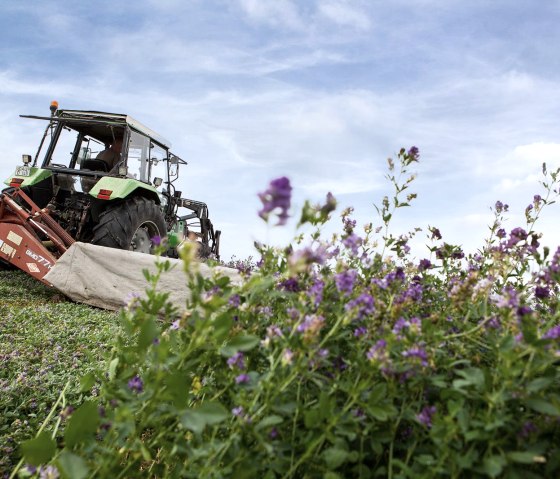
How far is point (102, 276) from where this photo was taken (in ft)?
21.1

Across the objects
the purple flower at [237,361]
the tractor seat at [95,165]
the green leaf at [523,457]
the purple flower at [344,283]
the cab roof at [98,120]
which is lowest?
the green leaf at [523,457]

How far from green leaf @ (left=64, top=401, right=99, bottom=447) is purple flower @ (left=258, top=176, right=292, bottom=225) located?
655 mm

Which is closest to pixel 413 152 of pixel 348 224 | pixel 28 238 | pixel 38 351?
pixel 348 224

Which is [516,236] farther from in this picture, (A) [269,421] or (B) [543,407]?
(A) [269,421]

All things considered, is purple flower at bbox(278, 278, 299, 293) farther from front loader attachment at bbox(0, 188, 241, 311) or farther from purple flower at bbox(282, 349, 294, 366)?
front loader attachment at bbox(0, 188, 241, 311)

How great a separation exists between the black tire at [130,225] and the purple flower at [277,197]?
612 centimetres

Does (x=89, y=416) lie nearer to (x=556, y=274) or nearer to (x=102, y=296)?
(x=556, y=274)

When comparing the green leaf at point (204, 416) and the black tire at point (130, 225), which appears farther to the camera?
the black tire at point (130, 225)

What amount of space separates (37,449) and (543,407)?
4.06 feet

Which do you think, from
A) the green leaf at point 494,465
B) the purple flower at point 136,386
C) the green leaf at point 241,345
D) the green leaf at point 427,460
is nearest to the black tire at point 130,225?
the purple flower at point 136,386

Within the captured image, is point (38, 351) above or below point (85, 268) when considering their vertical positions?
below

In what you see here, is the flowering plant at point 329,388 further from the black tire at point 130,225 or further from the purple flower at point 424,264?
the black tire at point 130,225

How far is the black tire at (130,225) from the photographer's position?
694cm

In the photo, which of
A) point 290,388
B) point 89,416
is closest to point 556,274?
point 290,388
